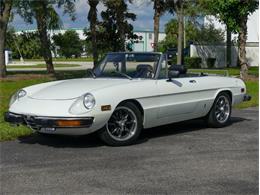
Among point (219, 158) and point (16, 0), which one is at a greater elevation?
point (16, 0)

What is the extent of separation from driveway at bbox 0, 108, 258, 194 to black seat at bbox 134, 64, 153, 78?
940 millimetres

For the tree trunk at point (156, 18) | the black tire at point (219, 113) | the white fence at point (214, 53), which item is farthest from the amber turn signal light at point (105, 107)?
the white fence at point (214, 53)

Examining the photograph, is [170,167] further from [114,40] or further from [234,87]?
[114,40]

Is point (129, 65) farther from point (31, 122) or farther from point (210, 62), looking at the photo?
point (210, 62)

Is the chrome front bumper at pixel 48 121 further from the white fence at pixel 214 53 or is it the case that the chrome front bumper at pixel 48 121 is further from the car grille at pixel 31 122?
the white fence at pixel 214 53

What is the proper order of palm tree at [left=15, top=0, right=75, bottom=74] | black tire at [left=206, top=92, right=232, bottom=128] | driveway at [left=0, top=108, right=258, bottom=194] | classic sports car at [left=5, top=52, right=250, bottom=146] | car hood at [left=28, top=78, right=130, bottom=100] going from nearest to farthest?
driveway at [left=0, top=108, right=258, bottom=194] → classic sports car at [left=5, top=52, right=250, bottom=146] → car hood at [left=28, top=78, right=130, bottom=100] → black tire at [left=206, top=92, right=232, bottom=128] → palm tree at [left=15, top=0, right=75, bottom=74]

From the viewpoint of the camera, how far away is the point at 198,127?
29.0ft

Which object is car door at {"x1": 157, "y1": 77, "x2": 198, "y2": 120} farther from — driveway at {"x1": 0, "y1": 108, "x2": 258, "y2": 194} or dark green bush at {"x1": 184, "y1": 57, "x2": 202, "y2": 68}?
dark green bush at {"x1": 184, "y1": 57, "x2": 202, "y2": 68}

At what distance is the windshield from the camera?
7.75m

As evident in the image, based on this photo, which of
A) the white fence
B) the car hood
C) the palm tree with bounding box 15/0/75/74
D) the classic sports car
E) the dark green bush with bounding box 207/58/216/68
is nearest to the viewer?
the classic sports car

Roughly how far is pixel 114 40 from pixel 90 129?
31631 millimetres

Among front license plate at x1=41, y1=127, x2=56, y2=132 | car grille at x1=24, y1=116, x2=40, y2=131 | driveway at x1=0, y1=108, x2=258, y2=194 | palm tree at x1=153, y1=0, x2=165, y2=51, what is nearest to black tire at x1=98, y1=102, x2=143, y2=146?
driveway at x1=0, y1=108, x2=258, y2=194

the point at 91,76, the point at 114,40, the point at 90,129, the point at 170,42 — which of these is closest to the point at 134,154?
the point at 90,129

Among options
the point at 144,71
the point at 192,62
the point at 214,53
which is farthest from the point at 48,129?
the point at 214,53
